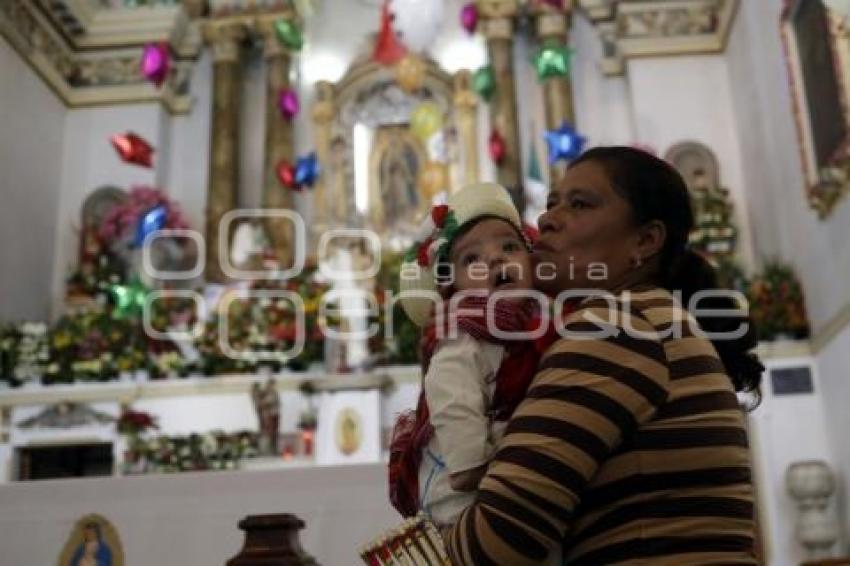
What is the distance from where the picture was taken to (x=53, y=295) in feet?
39.9

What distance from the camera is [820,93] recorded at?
27.0 ft

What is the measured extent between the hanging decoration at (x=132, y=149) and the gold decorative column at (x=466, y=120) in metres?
3.82

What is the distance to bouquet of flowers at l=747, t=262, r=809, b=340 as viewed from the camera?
8820 millimetres

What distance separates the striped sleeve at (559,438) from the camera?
46.7 inches

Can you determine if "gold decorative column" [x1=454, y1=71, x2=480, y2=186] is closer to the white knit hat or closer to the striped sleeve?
the white knit hat

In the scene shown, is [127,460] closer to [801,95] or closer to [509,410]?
[801,95]

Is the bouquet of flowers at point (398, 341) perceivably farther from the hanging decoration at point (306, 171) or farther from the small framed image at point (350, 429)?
the hanging decoration at point (306, 171)

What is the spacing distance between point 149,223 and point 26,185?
1701 millimetres

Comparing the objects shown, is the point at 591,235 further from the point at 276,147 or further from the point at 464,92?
the point at 464,92

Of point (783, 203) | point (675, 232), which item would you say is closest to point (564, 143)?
point (783, 203)

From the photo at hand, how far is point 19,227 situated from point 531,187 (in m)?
6.01

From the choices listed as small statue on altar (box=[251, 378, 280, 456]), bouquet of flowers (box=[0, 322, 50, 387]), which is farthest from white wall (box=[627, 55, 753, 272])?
bouquet of flowers (box=[0, 322, 50, 387])

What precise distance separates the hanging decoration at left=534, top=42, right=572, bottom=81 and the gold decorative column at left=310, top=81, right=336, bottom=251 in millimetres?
2759

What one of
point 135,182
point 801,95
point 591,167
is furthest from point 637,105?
point 591,167
